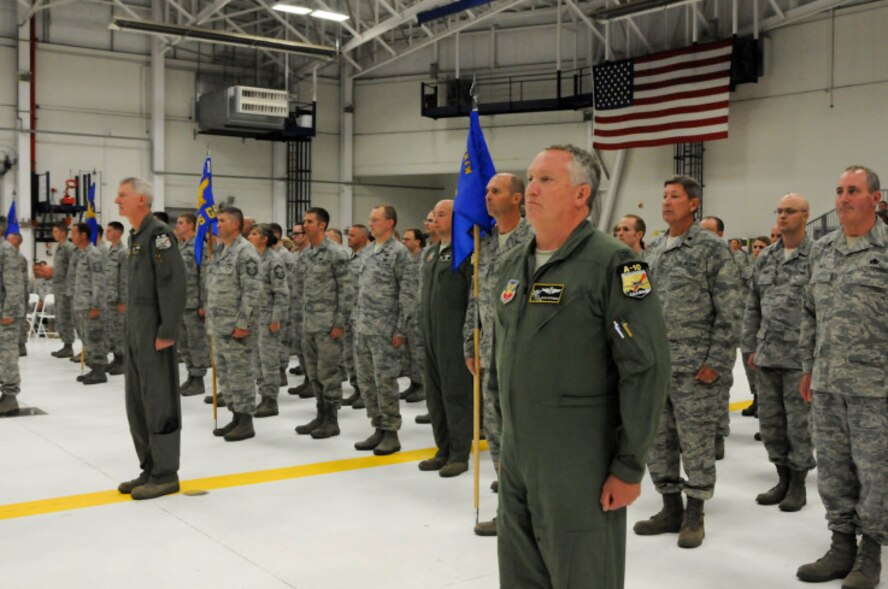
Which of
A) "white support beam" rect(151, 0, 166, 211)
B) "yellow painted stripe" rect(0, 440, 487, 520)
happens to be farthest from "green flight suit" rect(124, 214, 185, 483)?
"white support beam" rect(151, 0, 166, 211)

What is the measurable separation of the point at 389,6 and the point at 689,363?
1369 cm

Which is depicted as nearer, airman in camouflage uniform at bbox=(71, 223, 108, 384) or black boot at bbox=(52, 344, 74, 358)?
airman in camouflage uniform at bbox=(71, 223, 108, 384)

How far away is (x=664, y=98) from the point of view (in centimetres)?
1633

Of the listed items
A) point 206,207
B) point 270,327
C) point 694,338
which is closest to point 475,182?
point 694,338

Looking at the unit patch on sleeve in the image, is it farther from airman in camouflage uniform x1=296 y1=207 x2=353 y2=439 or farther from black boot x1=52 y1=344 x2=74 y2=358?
black boot x1=52 y1=344 x2=74 y2=358

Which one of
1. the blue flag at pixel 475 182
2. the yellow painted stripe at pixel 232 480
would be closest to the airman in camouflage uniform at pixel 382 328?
the yellow painted stripe at pixel 232 480

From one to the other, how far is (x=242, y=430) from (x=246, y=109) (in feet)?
41.2

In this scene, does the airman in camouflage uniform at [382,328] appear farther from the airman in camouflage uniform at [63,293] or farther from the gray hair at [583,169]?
the airman in camouflage uniform at [63,293]

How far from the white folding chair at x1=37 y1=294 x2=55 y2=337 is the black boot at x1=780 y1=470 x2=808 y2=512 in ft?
41.0

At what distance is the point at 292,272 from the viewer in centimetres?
939

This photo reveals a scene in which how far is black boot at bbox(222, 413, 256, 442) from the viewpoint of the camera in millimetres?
6633

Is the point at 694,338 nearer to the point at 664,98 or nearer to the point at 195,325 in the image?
the point at 195,325

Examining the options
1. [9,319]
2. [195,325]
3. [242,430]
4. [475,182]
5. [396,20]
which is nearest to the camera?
[475,182]

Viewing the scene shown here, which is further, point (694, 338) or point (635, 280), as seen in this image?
point (694, 338)
